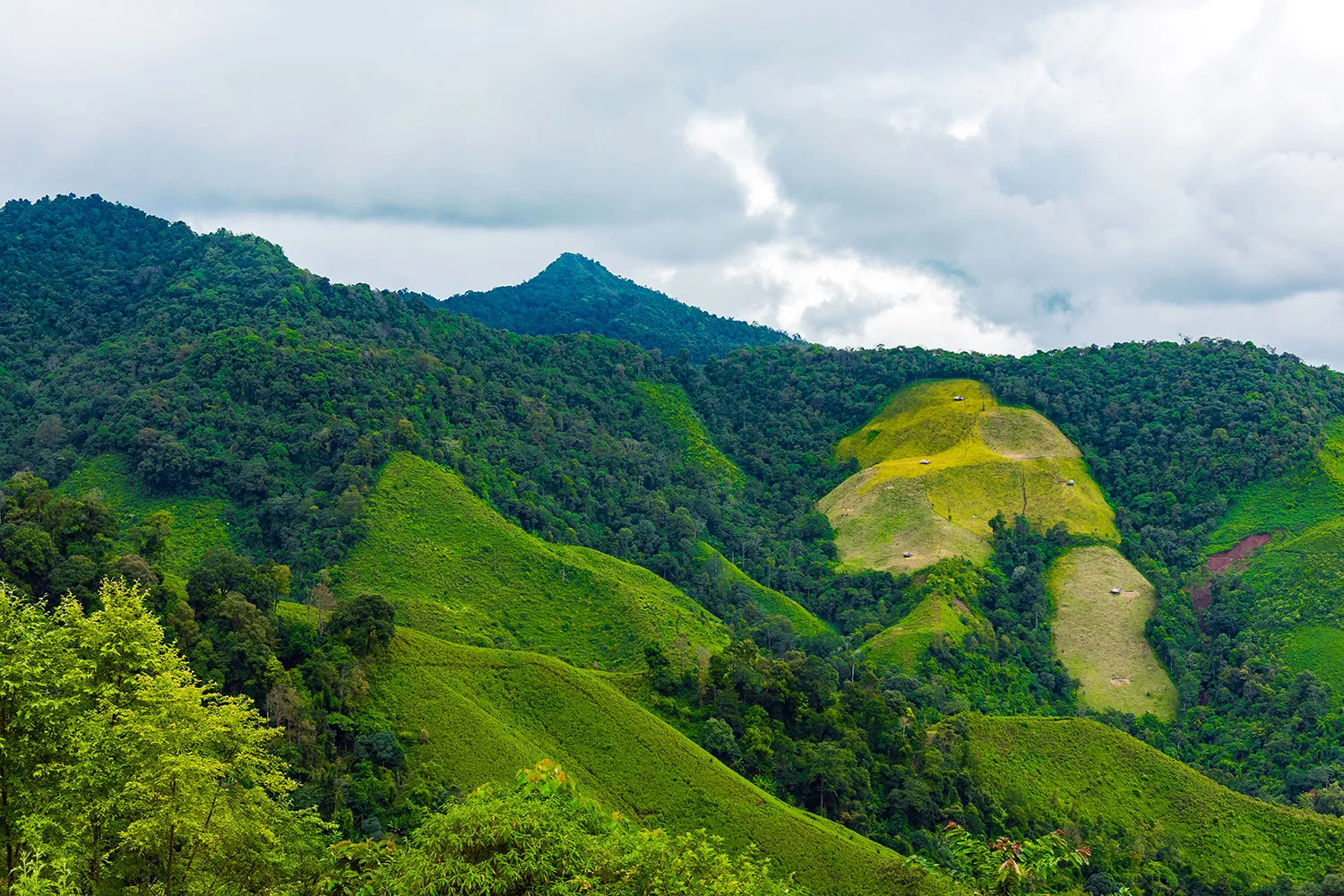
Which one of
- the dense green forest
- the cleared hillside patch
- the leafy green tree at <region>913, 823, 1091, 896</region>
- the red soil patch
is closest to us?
the leafy green tree at <region>913, 823, 1091, 896</region>

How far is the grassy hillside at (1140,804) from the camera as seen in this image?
2470 inches

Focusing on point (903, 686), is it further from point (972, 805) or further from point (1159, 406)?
point (1159, 406)

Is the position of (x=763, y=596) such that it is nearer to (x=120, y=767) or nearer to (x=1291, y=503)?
(x=1291, y=503)

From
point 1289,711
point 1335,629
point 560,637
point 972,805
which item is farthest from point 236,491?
point 1335,629

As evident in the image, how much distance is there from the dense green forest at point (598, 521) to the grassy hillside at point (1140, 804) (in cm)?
86

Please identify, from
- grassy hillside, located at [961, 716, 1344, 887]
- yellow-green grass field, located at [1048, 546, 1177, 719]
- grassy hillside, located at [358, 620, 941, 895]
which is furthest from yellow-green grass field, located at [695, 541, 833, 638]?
grassy hillside, located at [358, 620, 941, 895]

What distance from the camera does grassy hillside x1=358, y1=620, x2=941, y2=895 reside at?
49062 mm

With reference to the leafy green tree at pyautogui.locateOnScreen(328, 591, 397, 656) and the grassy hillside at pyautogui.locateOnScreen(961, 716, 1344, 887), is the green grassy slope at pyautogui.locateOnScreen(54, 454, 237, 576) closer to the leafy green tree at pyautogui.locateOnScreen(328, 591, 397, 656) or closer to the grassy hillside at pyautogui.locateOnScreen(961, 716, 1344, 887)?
the leafy green tree at pyautogui.locateOnScreen(328, 591, 397, 656)

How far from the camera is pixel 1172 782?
6950cm

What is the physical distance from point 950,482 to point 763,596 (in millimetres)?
32156

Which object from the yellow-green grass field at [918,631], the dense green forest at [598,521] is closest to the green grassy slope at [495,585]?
the dense green forest at [598,521]

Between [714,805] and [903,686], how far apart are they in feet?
104

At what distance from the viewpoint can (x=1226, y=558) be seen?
10894cm

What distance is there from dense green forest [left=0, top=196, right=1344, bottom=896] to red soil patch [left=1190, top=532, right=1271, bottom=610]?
8.12 ft
